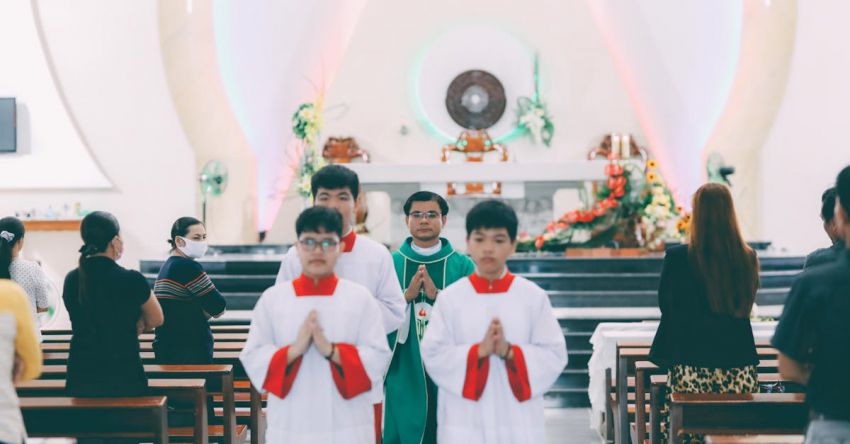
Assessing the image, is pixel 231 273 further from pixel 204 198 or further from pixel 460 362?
pixel 460 362

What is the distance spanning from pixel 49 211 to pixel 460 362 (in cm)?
965

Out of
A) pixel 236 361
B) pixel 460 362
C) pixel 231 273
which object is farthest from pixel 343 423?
pixel 231 273

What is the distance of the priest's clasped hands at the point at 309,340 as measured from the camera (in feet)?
9.19

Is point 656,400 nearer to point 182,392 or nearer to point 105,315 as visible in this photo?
point 182,392

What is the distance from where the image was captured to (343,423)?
298 centimetres

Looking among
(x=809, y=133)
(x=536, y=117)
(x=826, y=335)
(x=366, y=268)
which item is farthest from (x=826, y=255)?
(x=536, y=117)

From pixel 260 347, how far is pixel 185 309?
1543 mm

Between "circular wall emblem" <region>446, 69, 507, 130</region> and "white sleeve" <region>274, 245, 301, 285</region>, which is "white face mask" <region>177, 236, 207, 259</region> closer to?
"white sleeve" <region>274, 245, 301, 285</region>

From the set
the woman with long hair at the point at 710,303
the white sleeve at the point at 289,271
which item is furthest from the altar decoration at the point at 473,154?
the white sleeve at the point at 289,271

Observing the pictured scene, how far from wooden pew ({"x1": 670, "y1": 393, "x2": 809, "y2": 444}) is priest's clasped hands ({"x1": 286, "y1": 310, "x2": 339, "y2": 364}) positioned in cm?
137

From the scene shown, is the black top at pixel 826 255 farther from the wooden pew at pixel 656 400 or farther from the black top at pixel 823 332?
the black top at pixel 823 332

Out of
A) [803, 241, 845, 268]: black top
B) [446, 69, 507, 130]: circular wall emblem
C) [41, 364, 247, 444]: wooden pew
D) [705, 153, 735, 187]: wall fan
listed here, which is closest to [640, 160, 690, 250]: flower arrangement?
[705, 153, 735, 187]: wall fan

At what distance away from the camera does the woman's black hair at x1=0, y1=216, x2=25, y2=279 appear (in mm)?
4629

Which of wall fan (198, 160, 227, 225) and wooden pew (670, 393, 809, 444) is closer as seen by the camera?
wooden pew (670, 393, 809, 444)
